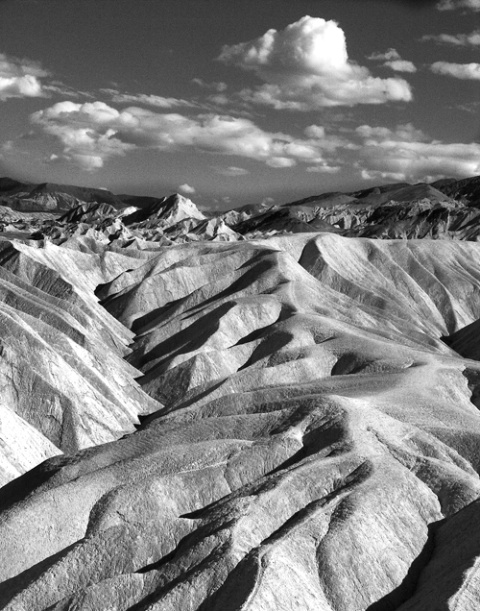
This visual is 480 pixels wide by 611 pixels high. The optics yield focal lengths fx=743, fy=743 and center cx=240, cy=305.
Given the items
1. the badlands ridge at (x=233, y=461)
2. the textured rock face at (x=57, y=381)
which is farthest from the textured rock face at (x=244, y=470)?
the textured rock face at (x=57, y=381)

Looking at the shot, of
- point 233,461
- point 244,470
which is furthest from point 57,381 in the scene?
point 244,470

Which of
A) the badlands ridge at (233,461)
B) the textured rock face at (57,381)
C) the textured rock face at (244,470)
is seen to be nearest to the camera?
the textured rock face at (244,470)

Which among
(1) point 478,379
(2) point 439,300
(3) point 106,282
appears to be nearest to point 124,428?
(1) point 478,379

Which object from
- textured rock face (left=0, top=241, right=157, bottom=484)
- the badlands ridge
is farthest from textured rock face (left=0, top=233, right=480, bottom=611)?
textured rock face (left=0, top=241, right=157, bottom=484)

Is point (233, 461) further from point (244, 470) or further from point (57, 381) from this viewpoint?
point (57, 381)

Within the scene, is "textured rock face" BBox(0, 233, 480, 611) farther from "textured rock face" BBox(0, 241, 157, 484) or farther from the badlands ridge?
"textured rock face" BBox(0, 241, 157, 484)

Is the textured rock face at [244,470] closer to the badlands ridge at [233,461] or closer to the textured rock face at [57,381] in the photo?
the badlands ridge at [233,461]
